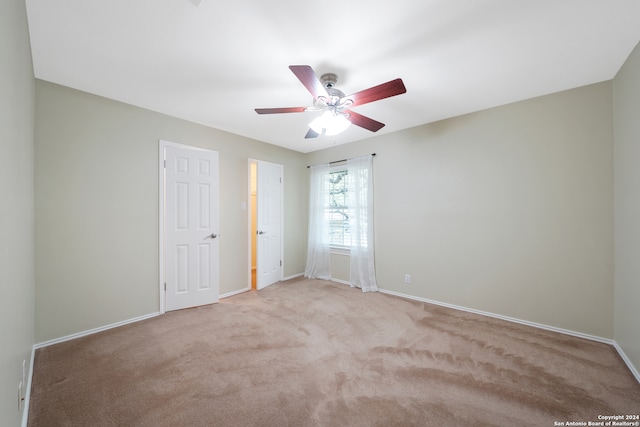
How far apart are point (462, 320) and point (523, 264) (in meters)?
0.92

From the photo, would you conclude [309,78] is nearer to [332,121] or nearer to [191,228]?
[332,121]

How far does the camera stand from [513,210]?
2854 mm

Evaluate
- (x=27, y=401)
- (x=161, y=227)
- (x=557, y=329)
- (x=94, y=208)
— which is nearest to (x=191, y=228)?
(x=161, y=227)

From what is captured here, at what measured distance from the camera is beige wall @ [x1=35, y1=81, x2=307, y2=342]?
236 cm

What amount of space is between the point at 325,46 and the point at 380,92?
54cm

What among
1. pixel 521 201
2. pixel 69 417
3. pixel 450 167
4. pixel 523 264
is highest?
pixel 450 167

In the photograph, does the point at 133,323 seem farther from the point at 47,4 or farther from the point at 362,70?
the point at 362,70

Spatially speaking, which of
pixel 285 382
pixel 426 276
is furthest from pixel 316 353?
pixel 426 276

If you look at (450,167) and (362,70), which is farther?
(450,167)

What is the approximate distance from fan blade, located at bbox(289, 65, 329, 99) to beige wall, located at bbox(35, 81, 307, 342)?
89.6 inches

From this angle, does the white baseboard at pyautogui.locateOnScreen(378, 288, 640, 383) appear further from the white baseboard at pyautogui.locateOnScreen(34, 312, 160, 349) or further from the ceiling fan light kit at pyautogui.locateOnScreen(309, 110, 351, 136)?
the white baseboard at pyautogui.locateOnScreen(34, 312, 160, 349)

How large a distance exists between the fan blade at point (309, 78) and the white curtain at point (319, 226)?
263 cm

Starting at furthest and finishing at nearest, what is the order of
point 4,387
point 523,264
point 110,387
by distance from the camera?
point 523,264
point 110,387
point 4,387

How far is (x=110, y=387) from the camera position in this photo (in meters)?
1.81
